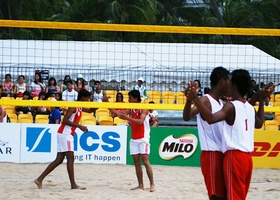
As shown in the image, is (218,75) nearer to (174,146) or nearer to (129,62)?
(174,146)

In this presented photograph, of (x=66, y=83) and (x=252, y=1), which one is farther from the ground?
(x=252, y=1)

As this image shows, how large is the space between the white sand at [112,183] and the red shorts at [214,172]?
330 centimetres

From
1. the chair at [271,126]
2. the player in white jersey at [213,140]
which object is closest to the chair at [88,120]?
the chair at [271,126]

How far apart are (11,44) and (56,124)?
4.41 meters

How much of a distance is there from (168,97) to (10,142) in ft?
14.1

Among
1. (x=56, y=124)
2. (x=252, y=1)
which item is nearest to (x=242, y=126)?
(x=56, y=124)

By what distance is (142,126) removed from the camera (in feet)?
33.2

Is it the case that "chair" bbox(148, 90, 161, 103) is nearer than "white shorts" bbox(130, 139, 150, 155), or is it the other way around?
"white shorts" bbox(130, 139, 150, 155)

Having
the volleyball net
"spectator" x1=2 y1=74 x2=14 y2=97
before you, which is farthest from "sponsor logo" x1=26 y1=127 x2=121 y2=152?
the volleyball net

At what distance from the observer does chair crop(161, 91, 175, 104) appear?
53.0 feet

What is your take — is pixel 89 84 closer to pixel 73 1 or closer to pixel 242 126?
pixel 242 126

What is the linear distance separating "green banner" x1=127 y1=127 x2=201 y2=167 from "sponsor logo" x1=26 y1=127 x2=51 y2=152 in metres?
1.89

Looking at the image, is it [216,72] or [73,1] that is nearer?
[216,72]

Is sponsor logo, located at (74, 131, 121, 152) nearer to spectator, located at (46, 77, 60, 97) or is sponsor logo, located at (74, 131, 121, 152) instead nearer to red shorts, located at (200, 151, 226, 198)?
spectator, located at (46, 77, 60, 97)
